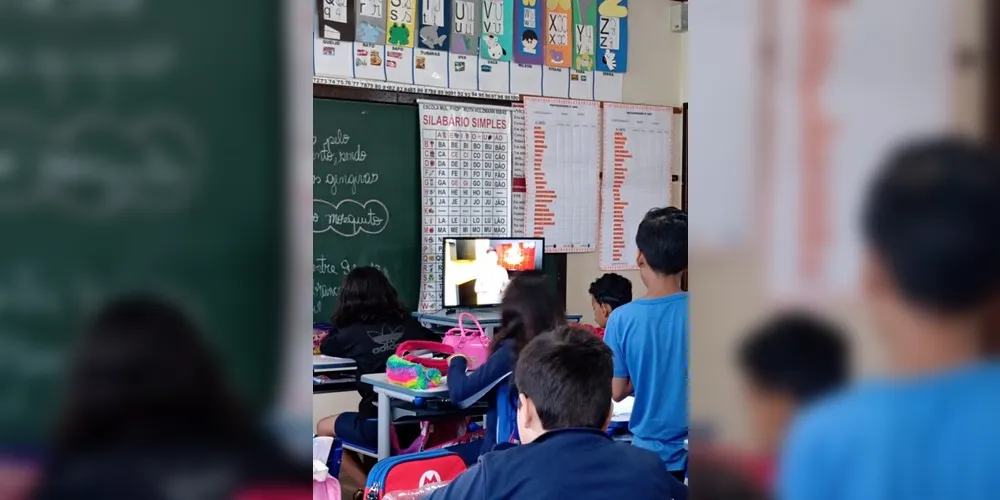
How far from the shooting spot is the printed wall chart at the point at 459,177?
545 centimetres

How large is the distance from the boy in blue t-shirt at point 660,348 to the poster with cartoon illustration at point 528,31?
132 inches

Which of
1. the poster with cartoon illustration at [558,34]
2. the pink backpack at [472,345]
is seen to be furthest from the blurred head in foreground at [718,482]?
the poster with cartoon illustration at [558,34]

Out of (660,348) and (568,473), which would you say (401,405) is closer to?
(660,348)

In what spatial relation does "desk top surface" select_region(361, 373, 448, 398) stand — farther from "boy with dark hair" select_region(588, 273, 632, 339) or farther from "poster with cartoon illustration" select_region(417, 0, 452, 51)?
"poster with cartoon illustration" select_region(417, 0, 452, 51)

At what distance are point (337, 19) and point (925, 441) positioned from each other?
15.8 feet

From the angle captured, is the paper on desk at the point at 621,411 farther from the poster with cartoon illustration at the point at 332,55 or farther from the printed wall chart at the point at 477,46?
the poster with cartoon illustration at the point at 332,55

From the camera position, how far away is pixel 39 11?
67 cm

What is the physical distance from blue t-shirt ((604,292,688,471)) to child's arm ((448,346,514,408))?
2.97ft

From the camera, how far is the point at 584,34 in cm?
602

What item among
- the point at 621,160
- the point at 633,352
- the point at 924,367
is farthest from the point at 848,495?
the point at 621,160

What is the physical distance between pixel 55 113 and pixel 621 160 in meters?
5.63

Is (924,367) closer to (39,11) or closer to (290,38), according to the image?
(290,38)

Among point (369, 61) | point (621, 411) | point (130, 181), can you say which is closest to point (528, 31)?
point (369, 61)

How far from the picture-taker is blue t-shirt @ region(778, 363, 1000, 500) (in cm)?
59
